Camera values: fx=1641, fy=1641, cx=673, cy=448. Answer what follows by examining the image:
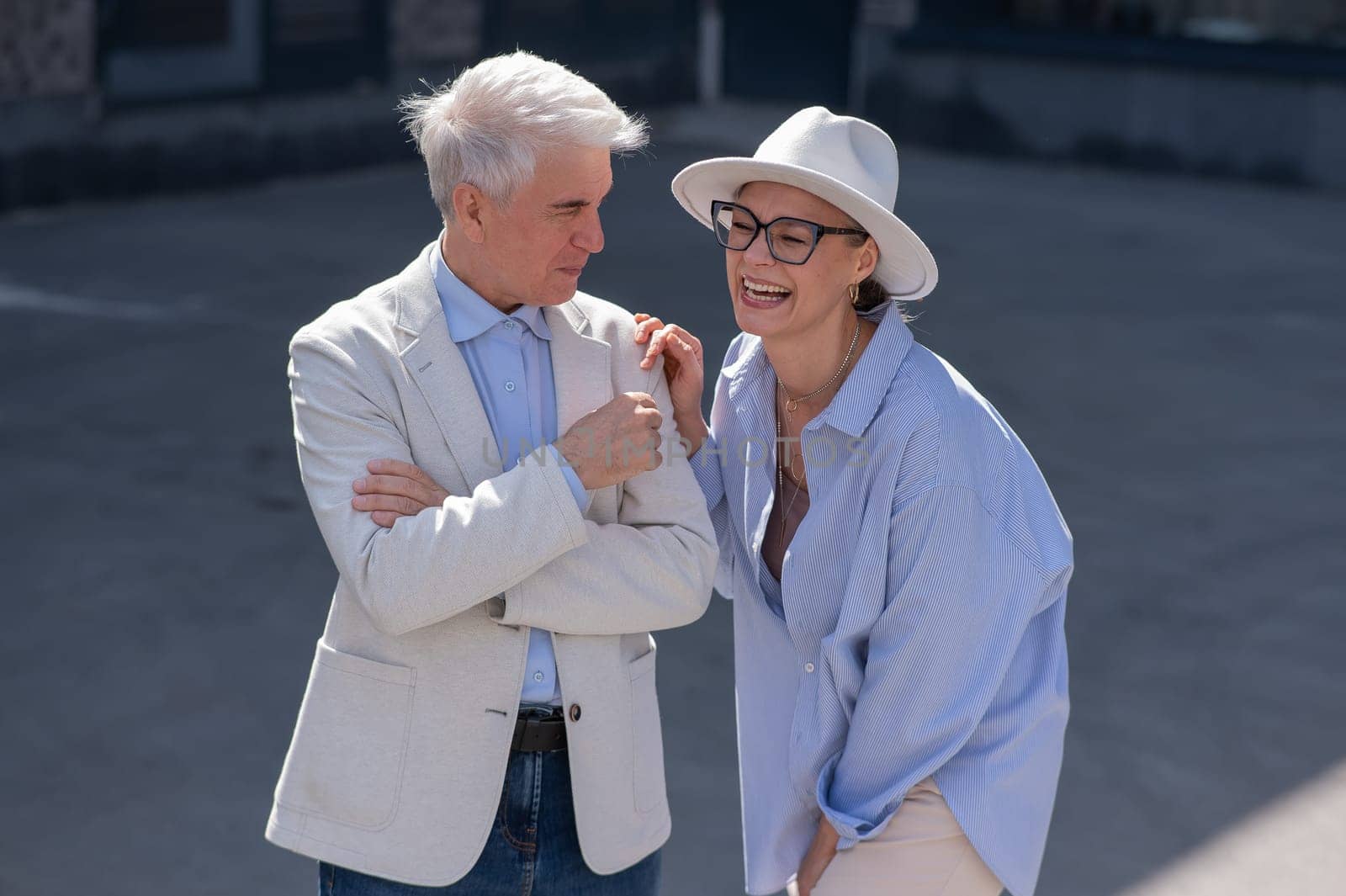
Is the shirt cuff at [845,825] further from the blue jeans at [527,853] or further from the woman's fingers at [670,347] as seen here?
the woman's fingers at [670,347]

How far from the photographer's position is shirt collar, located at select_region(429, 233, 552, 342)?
2.36m

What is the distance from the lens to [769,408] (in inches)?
109

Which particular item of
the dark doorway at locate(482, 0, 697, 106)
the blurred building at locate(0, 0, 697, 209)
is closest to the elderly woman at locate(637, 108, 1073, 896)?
the blurred building at locate(0, 0, 697, 209)

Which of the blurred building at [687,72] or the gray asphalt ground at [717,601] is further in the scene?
the blurred building at [687,72]

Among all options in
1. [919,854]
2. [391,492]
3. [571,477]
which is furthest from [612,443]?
[919,854]

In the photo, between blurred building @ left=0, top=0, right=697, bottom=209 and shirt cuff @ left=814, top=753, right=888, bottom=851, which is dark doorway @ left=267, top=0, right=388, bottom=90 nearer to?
blurred building @ left=0, top=0, right=697, bottom=209

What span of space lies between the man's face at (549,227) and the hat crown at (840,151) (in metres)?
0.30

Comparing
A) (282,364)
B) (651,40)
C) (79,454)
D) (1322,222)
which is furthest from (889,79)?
(79,454)

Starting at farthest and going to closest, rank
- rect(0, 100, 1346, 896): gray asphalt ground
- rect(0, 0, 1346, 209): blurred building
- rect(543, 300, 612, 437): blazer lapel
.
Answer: rect(0, 0, 1346, 209): blurred building < rect(0, 100, 1346, 896): gray asphalt ground < rect(543, 300, 612, 437): blazer lapel

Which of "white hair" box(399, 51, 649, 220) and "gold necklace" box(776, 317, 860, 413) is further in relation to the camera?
"gold necklace" box(776, 317, 860, 413)

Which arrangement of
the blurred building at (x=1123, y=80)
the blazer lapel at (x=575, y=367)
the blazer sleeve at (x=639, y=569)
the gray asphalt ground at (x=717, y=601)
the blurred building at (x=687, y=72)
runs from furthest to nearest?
the blurred building at (x=1123, y=80) → the blurred building at (x=687, y=72) → the gray asphalt ground at (x=717, y=601) → the blazer lapel at (x=575, y=367) → the blazer sleeve at (x=639, y=569)

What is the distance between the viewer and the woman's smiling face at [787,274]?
2.50m

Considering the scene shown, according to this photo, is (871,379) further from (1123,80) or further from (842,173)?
(1123,80)

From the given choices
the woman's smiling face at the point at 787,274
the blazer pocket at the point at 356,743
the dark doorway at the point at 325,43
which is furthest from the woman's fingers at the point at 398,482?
the dark doorway at the point at 325,43
